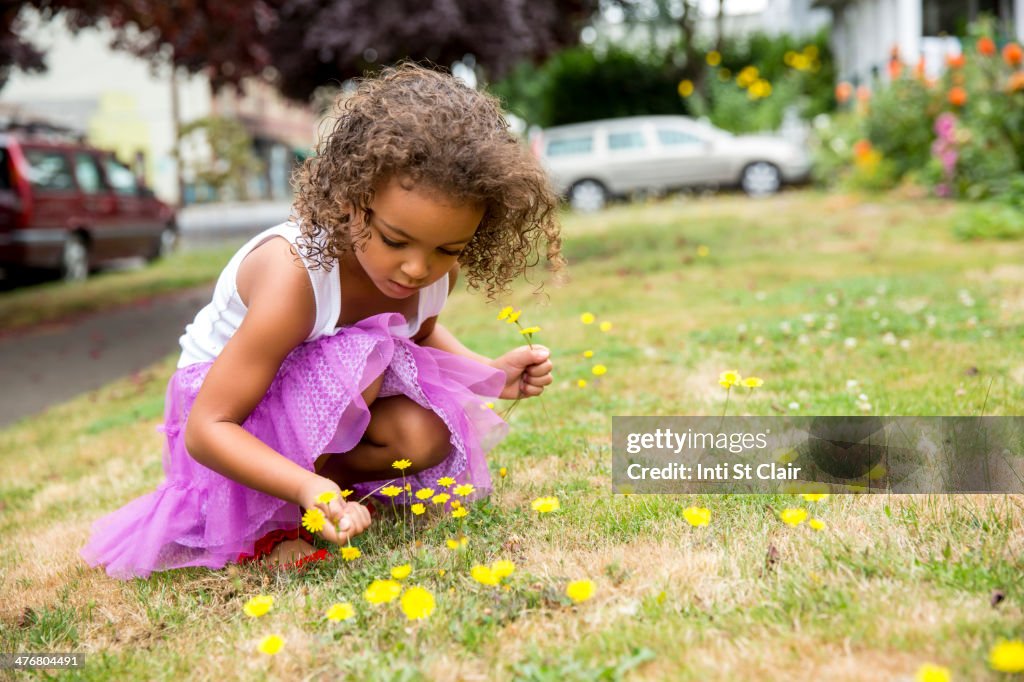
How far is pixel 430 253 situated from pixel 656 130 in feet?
51.3

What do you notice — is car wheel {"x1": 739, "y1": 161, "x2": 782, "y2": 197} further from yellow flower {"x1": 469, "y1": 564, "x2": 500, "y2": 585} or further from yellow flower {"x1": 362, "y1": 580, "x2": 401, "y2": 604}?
yellow flower {"x1": 362, "y1": 580, "x2": 401, "y2": 604}

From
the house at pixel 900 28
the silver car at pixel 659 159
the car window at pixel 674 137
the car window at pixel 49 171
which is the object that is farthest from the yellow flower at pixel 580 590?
the car window at pixel 674 137

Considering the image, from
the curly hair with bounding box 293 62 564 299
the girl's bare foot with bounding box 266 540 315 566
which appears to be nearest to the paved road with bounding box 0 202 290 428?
the girl's bare foot with bounding box 266 540 315 566

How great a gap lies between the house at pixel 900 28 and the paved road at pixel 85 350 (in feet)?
34.9

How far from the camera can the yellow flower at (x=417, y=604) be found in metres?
1.75

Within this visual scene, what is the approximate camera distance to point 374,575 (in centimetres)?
221

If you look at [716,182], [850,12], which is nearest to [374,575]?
[716,182]

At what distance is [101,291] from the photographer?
37.6 ft

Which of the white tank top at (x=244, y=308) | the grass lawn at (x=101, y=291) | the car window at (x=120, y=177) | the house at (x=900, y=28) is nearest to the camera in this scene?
the white tank top at (x=244, y=308)

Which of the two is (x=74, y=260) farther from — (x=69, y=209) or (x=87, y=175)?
(x=87, y=175)

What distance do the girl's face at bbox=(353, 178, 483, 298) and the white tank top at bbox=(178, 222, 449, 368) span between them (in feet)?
0.53

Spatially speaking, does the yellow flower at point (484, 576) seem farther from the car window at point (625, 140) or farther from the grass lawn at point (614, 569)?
the car window at point (625, 140)

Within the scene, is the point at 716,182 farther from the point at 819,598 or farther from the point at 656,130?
the point at 819,598

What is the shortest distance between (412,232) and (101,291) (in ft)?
34.1
